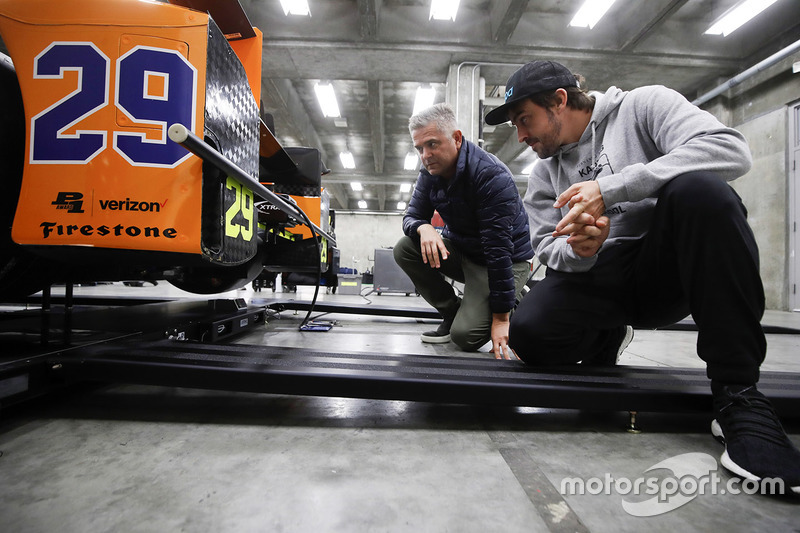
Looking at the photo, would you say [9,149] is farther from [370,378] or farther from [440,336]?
[440,336]

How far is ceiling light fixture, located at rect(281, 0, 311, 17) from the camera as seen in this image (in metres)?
4.42

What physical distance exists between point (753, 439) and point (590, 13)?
5457 mm

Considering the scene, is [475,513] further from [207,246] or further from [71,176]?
[71,176]

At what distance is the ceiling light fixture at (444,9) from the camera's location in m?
4.39

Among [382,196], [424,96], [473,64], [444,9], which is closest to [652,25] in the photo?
[473,64]

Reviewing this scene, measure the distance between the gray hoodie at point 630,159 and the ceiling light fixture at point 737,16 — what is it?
5359 mm

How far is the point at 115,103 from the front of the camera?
86 cm

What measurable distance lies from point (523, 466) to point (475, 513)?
0.61 feet

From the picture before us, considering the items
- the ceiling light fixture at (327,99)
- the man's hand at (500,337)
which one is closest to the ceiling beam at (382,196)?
the ceiling light fixture at (327,99)

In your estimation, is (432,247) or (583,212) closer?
(583,212)

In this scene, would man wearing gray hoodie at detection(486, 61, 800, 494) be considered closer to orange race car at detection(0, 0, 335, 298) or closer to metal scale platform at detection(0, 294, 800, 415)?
metal scale platform at detection(0, 294, 800, 415)

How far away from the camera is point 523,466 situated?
2.25 ft

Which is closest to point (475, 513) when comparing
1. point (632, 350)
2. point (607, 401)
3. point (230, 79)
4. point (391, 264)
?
point (607, 401)

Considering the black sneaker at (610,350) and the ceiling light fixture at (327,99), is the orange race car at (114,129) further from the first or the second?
the ceiling light fixture at (327,99)
